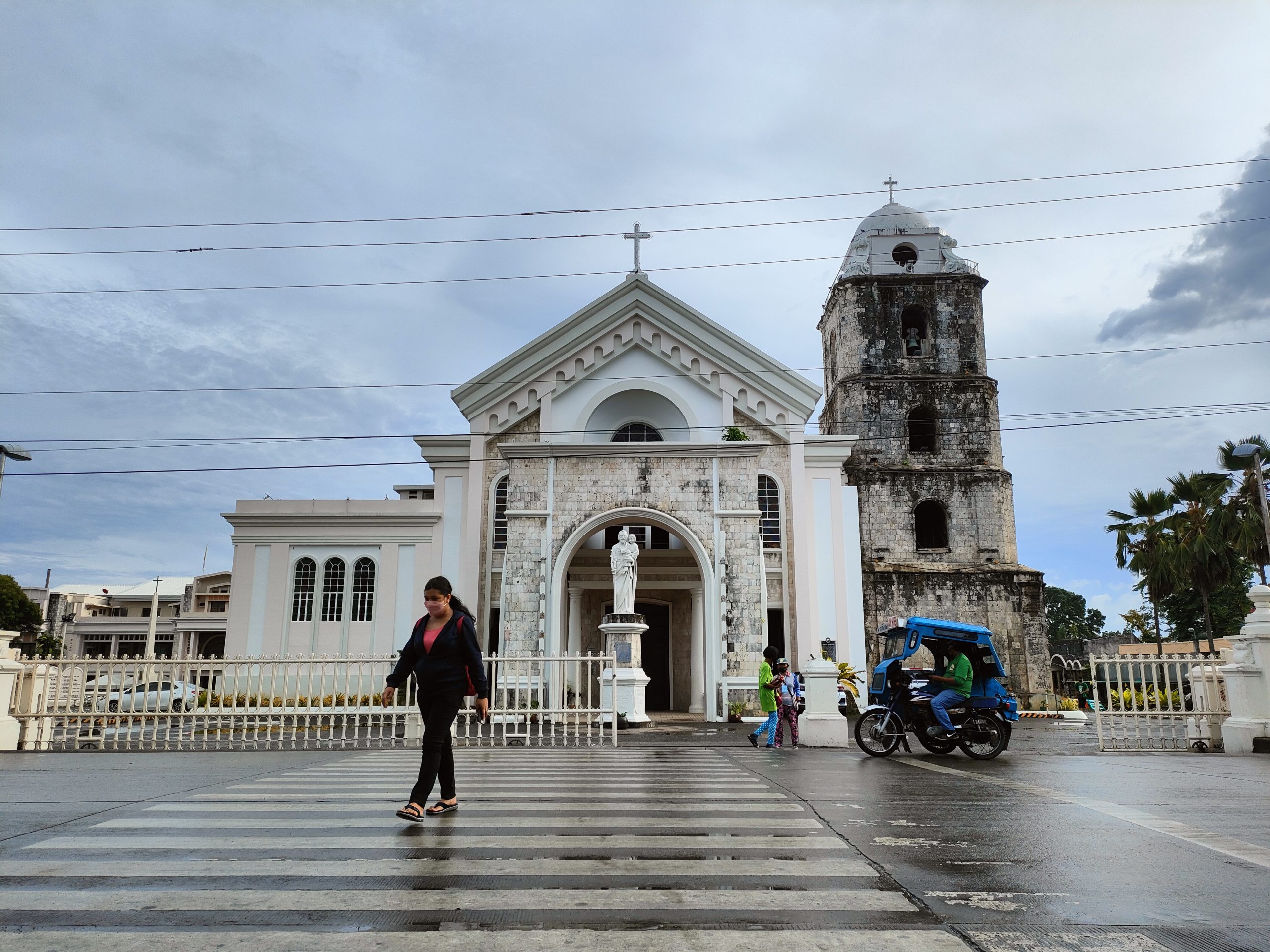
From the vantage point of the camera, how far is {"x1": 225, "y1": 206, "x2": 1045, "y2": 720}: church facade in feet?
77.8

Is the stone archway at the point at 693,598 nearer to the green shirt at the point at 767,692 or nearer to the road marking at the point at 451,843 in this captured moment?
the green shirt at the point at 767,692

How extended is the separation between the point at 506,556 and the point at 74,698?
36.1ft

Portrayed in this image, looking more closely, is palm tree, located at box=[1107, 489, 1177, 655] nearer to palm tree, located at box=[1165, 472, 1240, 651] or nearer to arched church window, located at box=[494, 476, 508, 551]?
palm tree, located at box=[1165, 472, 1240, 651]

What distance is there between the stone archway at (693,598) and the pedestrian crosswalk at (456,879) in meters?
15.9

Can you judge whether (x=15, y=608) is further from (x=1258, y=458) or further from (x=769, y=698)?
(x=1258, y=458)

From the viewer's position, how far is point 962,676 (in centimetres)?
1216

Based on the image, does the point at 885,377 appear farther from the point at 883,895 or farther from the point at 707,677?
the point at 883,895

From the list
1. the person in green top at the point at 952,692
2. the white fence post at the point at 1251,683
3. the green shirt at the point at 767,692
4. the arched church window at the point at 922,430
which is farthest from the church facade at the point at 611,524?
the white fence post at the point at 1251,683

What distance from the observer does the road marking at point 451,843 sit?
16.1ft

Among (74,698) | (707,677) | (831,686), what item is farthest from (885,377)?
(74,698)

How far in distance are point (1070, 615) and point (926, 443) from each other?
202 ft

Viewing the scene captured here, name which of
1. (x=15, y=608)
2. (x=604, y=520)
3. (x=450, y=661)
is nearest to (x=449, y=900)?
(x=450, y=661)

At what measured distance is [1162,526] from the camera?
30.9 meters

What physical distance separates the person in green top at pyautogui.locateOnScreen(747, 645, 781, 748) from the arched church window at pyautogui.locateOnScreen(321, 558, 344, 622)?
48.0 feet
